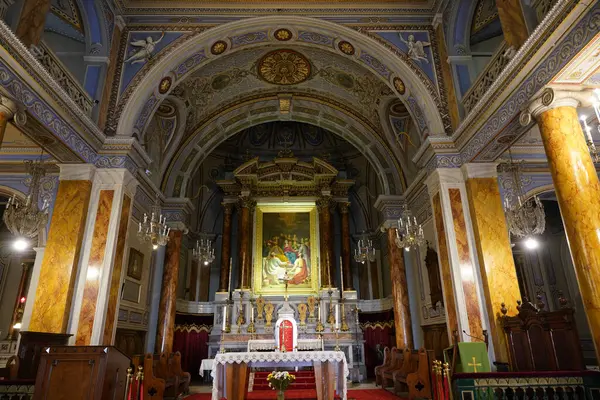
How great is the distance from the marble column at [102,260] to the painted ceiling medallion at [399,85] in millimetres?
5983

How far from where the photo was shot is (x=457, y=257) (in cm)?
701

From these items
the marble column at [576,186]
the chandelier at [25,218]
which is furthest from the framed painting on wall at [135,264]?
the marble column at [576,186]

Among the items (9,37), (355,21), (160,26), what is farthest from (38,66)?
(355,21)

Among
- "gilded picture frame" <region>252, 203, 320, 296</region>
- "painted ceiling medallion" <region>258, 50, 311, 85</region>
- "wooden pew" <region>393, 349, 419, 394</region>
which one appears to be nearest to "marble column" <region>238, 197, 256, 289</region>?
"gilded picture frame" <region>252, 203, 320, 296</region>

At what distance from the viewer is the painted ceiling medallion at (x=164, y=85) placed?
28.5 ft

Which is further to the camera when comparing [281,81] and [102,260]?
[281,81]

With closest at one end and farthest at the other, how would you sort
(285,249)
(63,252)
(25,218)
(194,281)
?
(25,218)
(63,252)
(285,249)
(194,281)

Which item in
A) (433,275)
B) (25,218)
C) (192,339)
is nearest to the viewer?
(25,218)

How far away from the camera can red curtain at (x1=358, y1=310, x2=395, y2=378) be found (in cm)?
1223

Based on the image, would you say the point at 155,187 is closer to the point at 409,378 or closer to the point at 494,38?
the point at 409,378

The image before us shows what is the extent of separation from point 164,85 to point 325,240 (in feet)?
22.0

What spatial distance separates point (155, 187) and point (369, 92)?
612 cm

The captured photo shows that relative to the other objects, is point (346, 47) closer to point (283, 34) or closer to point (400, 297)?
point (283, 34)

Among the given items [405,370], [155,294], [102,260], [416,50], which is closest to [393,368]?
[405,370]
